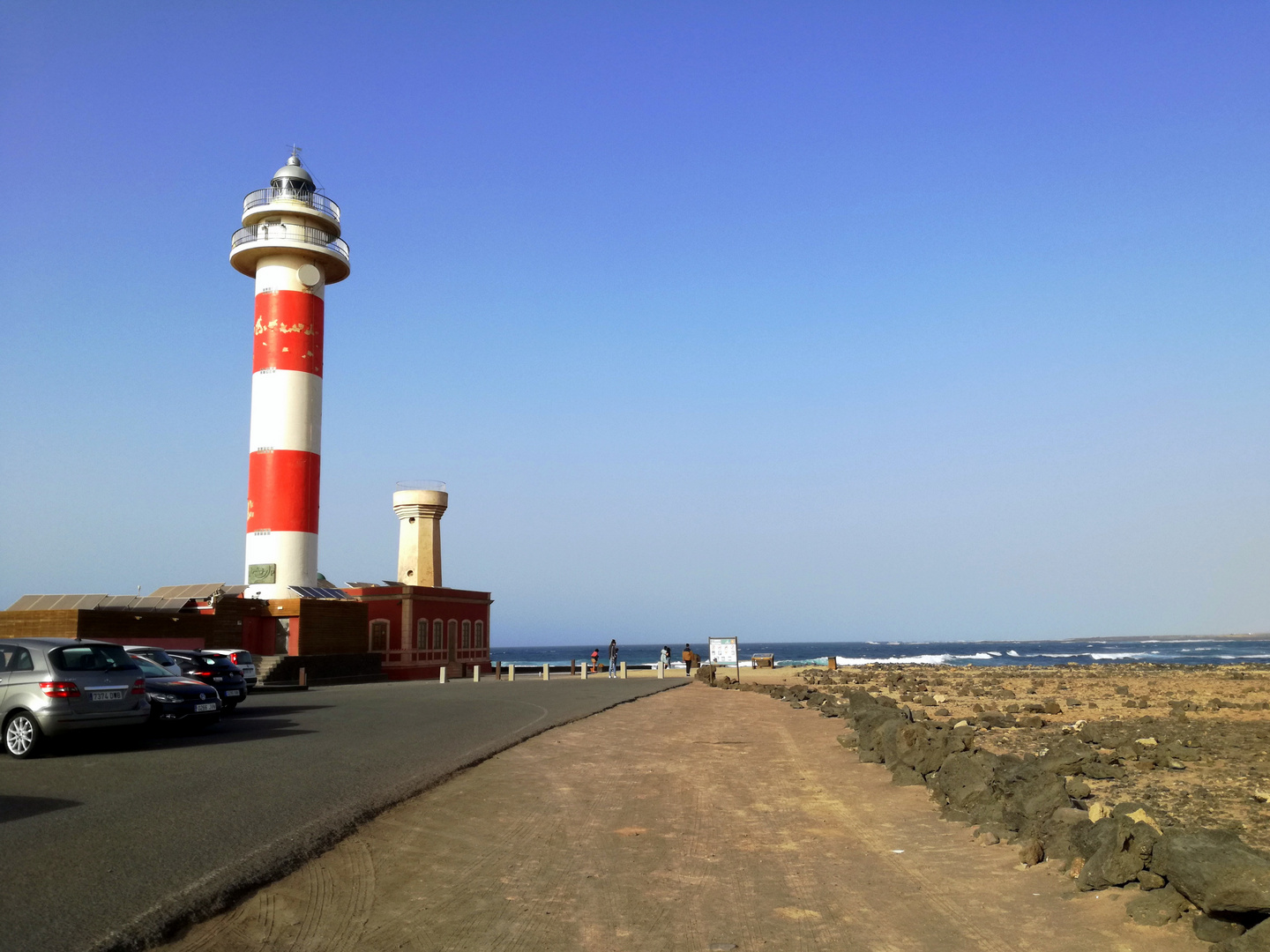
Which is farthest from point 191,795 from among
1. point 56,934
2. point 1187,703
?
point 1187,703

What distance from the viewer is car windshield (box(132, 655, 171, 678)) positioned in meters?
16.8

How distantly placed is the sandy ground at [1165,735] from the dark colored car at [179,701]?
1300 cm

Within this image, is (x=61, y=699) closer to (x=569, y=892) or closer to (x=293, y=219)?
(x=569, y=892)

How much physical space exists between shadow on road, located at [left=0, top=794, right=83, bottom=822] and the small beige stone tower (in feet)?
137

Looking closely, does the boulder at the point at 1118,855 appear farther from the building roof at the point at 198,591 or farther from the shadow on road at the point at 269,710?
the building roof at the point at 198,591

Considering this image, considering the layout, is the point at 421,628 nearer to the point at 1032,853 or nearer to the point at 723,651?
the point at 723,651

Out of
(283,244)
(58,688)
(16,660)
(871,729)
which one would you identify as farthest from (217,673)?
(283,244)

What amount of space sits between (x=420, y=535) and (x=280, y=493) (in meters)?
12.7

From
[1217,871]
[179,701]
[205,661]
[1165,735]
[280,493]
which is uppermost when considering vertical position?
[280,493]

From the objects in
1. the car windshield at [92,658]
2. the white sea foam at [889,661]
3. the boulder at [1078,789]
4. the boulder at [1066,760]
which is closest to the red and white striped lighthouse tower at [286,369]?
the car windshield at [92,658]

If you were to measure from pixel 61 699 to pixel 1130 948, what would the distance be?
1239 cm

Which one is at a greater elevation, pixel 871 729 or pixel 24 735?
pixel 24 735

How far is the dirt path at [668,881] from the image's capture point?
6.36 metres

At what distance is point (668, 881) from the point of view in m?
7.88
